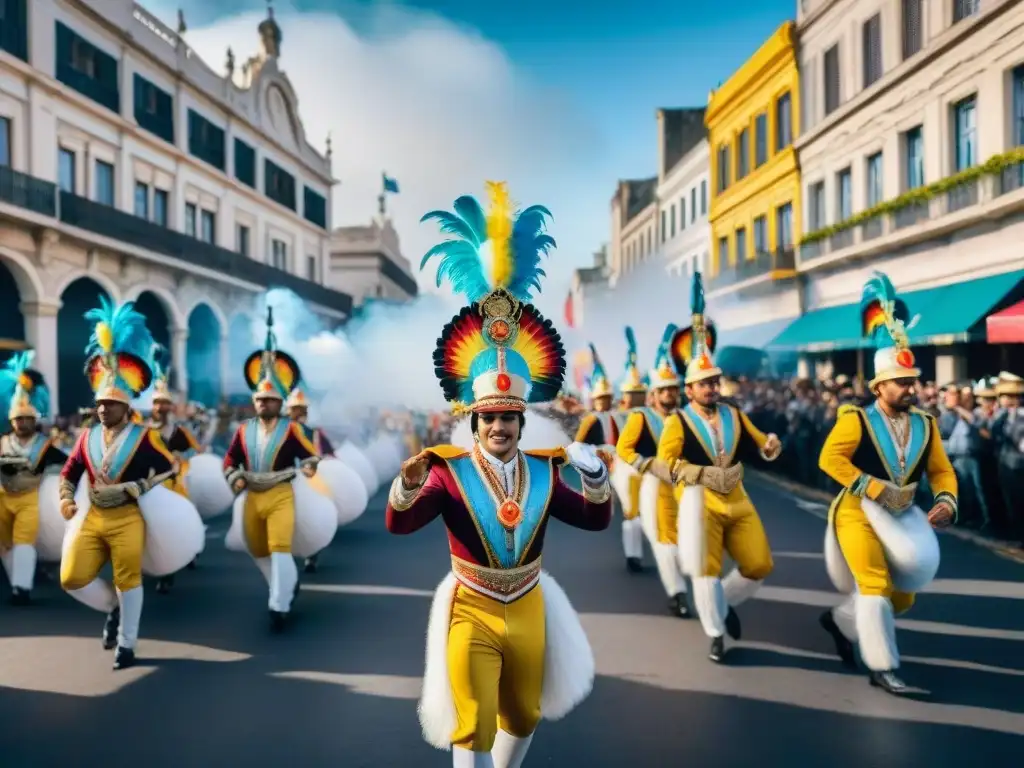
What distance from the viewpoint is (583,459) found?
13.3ft

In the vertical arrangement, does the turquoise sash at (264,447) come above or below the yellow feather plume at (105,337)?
below

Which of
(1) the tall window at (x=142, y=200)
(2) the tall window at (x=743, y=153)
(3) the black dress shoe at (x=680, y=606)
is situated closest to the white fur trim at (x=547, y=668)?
(3) the black dress shoe at (x=680, y=606)

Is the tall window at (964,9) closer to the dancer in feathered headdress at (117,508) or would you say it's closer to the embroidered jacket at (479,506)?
the dancer in feathered headdress at (117,508)

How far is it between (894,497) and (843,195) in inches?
885

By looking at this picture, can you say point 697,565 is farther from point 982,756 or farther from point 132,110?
point 132,110

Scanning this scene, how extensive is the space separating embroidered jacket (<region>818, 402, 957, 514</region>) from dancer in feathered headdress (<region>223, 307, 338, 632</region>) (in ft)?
13.4

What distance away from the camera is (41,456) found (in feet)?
28.9

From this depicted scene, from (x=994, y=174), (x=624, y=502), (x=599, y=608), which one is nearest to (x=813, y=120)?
(x=994, y=174)

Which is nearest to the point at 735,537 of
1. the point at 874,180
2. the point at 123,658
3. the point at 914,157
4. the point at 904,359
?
the point at 904,359

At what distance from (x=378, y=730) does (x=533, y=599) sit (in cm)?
158

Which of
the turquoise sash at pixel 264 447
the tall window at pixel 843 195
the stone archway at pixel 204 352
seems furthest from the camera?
the stone archway at pixel 204 352

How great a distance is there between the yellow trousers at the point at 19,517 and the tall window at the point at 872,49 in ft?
70.0

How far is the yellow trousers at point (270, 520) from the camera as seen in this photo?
751 cm

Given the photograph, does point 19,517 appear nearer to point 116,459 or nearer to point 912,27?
point 116,459
